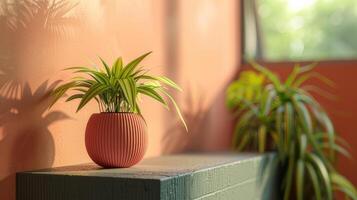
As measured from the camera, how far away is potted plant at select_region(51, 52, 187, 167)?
1.90m

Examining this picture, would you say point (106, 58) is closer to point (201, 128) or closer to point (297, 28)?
point (201, 128)

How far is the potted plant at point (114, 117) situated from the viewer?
6.24ft

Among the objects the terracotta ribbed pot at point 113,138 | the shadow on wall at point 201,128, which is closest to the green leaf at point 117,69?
the terracotta ribbed pot at point 113,138

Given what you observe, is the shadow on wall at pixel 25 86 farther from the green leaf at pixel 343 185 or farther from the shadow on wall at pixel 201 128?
the green leaf at pixel 343 185

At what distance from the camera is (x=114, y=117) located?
1.91 meters

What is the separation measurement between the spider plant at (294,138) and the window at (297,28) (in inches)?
24.8

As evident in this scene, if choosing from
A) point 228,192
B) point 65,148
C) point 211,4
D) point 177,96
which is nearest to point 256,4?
point 211,4

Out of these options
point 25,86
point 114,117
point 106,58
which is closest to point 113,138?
point 114,117

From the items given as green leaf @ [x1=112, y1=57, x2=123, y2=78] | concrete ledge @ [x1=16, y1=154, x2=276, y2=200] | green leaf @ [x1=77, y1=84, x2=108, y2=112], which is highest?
green leaf @ [x1=112, y1=57, x2=123, y2=78]

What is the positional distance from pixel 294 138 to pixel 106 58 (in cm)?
129

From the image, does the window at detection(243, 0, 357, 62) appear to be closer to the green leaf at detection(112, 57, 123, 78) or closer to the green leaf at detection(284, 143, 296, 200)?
the green leaf at detection(284, 143, 296, 200)

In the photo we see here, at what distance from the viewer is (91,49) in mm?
2213

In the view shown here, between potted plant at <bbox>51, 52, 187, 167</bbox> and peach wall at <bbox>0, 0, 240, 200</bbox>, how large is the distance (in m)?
0.13

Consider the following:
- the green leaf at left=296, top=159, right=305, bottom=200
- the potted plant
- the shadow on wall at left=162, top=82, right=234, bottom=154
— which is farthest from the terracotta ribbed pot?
the green leaf at left=296, top=159, right=305, bottom=200
